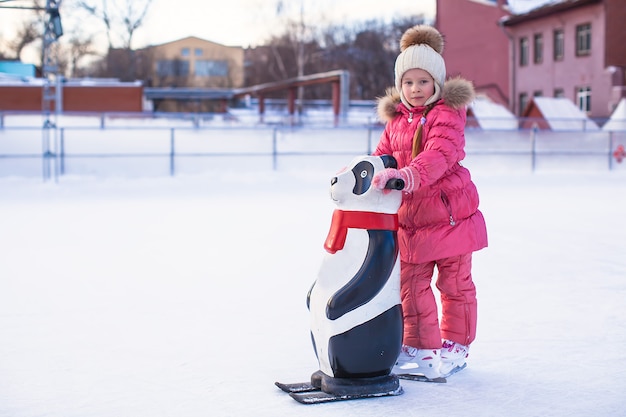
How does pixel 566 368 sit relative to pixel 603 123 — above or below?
below

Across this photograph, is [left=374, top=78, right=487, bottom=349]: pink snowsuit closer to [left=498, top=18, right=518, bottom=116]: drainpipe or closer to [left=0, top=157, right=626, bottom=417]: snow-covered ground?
[left=0, top=157, right=626, bottom=417]: snow-covered ground

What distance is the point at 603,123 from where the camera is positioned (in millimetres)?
21031

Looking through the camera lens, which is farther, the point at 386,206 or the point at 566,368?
the point at 566,368

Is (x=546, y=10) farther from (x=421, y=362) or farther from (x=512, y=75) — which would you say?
(x=421, y=362)

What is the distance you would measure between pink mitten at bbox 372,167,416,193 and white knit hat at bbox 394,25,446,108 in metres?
0.40

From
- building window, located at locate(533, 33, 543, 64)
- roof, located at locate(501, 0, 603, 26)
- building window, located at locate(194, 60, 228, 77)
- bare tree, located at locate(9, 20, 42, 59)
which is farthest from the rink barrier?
bare tree, located at locate(9, 20, 42, 59)

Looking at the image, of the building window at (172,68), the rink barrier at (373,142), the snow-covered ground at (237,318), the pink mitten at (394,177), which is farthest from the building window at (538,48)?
the pink mitten at (394,177)

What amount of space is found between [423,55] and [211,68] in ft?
116

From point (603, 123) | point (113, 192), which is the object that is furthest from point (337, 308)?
point (603, 123)

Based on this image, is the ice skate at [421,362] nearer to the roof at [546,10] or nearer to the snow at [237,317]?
the snow at [237,317]

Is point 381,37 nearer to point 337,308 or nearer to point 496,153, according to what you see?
point 496,153

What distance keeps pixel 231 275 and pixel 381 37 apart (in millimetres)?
41097

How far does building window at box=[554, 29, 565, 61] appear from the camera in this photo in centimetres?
2822

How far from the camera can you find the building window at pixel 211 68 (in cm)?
3725
